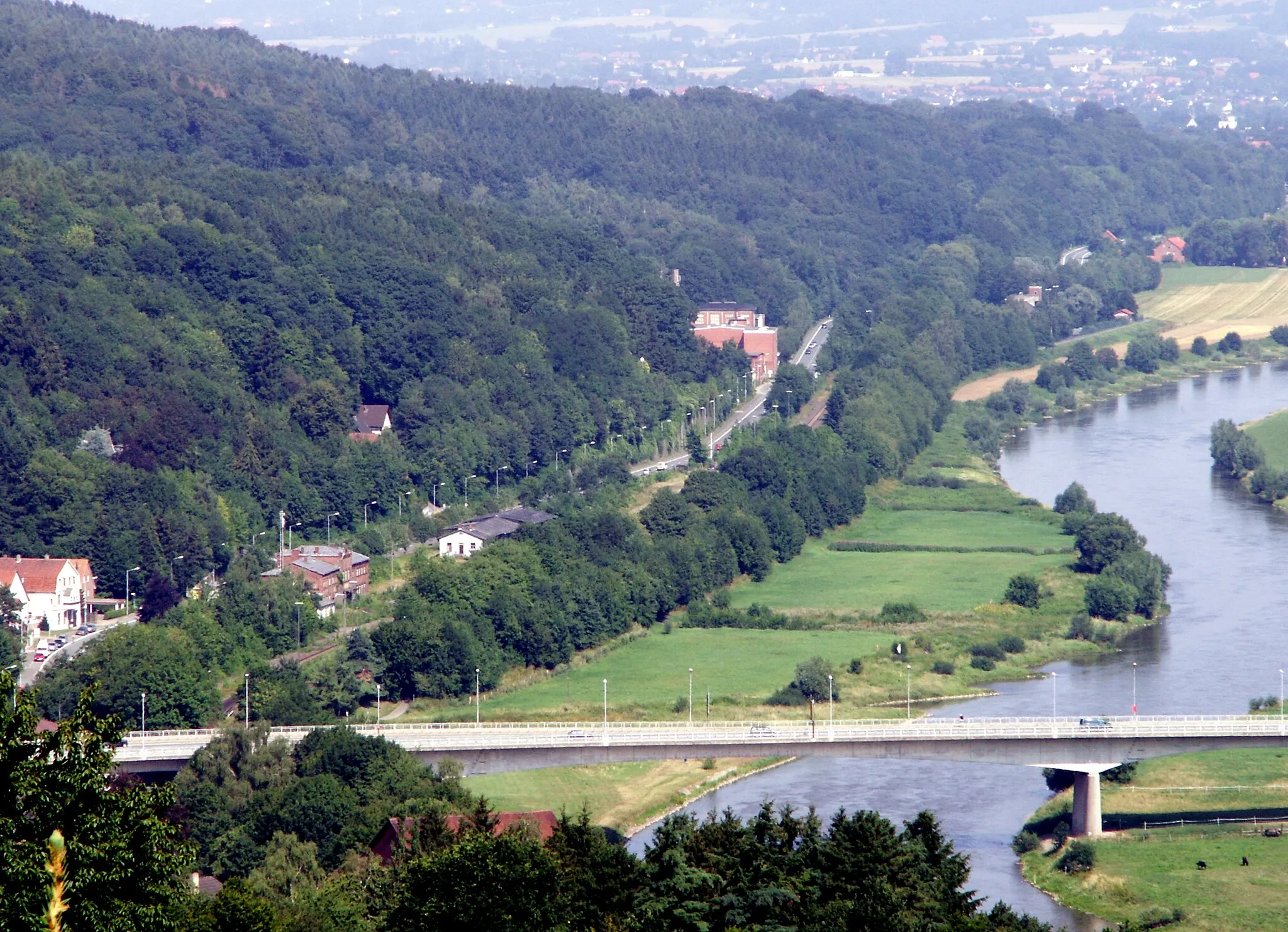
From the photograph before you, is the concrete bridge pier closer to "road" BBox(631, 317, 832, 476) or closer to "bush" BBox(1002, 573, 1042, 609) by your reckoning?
"bush" BBox(1002, 573, 1042, 609)

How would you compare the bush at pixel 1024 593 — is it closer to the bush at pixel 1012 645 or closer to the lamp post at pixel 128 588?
the bush at pixel 1012 645

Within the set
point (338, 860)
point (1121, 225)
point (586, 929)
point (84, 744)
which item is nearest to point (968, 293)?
point (1121, 225)

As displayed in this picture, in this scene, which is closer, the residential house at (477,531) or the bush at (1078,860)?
the bush at (1078,860)

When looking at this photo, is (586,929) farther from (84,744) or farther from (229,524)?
(229,524)

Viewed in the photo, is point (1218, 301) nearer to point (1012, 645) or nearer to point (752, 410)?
point (752, 410)

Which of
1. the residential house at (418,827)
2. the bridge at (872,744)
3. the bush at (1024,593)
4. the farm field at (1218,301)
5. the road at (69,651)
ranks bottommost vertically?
the farm field at (1218,301)

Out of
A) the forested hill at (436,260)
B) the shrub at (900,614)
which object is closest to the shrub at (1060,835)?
the shrub at (900,614)

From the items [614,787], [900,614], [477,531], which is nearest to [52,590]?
[477,531]
